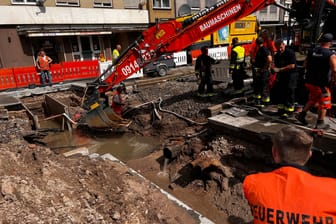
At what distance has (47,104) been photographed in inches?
421

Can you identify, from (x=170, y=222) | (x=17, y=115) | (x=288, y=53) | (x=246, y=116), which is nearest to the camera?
(x=170, y=222)

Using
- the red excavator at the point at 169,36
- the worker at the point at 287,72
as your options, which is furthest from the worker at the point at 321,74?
the red excavator at the point at 169,36

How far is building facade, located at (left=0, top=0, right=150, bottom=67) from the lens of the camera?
50.5 feet

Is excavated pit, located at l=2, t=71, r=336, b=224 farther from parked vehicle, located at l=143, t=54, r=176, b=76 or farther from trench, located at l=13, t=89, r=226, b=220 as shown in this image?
parked vehicle, located at l=143, t=54, r=176, b=76

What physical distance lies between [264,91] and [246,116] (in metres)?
0.99

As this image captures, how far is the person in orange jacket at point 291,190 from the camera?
5.04 feet

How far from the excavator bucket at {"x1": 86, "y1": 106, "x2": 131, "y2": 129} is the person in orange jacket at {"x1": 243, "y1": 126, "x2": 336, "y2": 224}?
6.00 metres

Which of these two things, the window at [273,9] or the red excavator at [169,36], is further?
the window at [273,9]

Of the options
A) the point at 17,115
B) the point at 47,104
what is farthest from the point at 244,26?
the point at 17,115

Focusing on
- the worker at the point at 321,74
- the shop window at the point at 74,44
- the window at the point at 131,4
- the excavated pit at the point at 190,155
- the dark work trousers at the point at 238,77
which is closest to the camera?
the worker at the point at 321,74

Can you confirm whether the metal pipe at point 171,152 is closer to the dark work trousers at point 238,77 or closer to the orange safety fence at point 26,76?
the dark work trousers at point 238,77

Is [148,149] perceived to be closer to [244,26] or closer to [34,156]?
[34,156]

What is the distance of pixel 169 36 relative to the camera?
6.94m

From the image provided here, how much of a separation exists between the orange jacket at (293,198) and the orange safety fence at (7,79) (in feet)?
41.7
